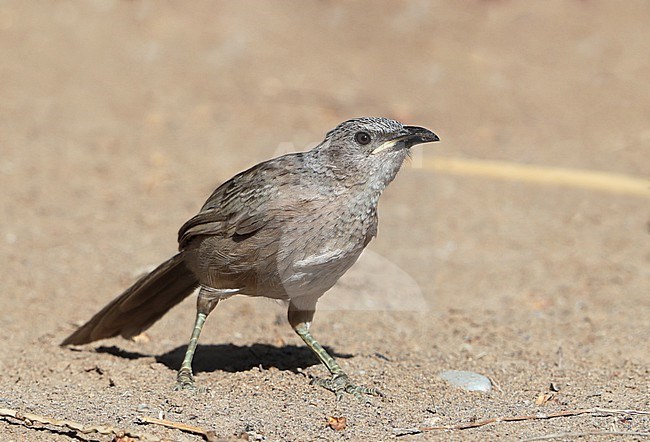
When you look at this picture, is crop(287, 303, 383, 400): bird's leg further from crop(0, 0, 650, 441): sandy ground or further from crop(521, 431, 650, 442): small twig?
crop(521, 431, 650, 442): small twig

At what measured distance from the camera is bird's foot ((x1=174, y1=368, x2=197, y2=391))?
4.69 metres

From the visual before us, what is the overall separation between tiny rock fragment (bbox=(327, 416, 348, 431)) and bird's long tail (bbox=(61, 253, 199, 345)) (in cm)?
133

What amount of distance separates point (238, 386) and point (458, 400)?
1088 millimetres

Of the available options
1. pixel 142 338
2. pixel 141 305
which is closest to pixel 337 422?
pixel 141 305

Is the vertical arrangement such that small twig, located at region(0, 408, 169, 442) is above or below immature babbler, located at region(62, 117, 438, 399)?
below

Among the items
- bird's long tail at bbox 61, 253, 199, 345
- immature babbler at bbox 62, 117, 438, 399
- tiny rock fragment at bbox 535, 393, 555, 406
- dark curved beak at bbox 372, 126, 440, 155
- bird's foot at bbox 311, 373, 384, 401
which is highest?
dark curved beak at bbox 372, 126, 440, 155

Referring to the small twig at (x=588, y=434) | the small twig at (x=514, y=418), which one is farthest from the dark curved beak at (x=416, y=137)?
the small twig at (x=588, y=434)

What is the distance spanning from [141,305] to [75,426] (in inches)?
57.1

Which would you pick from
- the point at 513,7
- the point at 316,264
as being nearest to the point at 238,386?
the point at 316,264

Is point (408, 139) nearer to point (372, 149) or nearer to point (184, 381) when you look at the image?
point (372, 149)

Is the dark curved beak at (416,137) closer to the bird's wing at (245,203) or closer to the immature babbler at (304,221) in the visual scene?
the immature babbler at (304,221)

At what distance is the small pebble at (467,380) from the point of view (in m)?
4.79

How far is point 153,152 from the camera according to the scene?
9594mm

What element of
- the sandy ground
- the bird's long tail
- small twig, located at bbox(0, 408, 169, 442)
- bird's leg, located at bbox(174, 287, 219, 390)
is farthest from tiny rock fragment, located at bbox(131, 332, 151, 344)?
small twig, located at bbox(0, 408, 169, 442)
